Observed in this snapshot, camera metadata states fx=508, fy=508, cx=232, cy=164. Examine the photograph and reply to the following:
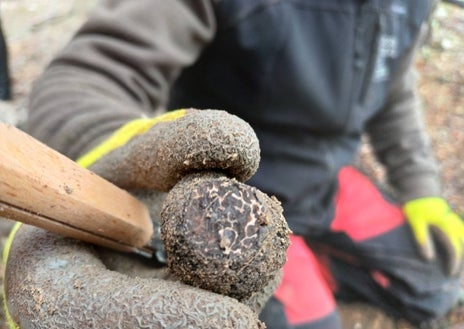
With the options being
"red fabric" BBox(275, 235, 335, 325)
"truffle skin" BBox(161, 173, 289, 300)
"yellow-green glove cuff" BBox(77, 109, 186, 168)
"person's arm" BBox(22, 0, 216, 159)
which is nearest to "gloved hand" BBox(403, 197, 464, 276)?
"red fabric" BBox(275, 235, 335, 325)

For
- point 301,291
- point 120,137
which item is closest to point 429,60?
point 301,291

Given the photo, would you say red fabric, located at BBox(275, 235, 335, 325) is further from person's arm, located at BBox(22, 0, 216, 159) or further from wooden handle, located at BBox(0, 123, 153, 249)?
wooden handle, located at BBox(0, 123, 153, 249)

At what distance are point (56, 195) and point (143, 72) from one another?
0.73 m

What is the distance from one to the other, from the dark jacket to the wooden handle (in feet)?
1.02

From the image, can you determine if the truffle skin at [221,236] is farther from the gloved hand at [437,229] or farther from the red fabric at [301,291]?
the gloved hand at [437,229]

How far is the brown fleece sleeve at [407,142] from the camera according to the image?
205cm

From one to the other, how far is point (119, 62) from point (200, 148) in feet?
2.25

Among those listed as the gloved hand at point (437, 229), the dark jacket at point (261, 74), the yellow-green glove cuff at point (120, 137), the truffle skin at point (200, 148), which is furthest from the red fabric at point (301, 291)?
the truffle skin at point (200, 148)

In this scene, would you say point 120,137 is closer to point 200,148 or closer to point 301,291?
point 200,148

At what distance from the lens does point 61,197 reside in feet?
1.90

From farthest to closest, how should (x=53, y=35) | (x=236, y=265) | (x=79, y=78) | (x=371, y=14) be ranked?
(x=53, y=35), (x=371, y=14), (x=79, y=78), (x=236, y=265)

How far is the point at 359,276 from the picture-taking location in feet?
6.79

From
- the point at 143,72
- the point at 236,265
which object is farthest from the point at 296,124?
the point at 236,265

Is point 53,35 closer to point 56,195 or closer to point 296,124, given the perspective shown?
point 296,124
